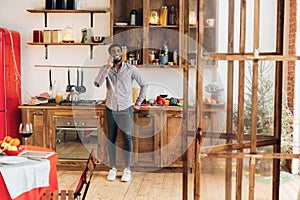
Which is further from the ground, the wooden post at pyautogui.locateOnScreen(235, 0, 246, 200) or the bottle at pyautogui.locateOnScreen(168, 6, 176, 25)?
the bottle at pyautogui.locateOnScreen(168, 6, 176, 25)

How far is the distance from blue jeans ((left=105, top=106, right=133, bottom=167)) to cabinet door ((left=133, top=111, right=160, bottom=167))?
130mm

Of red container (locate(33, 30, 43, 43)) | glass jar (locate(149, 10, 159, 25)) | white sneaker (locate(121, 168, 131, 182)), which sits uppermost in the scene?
glass jar (locate(149, 10, 159, 25))

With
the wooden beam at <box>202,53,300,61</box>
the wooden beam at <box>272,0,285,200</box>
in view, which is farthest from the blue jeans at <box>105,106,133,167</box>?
the wooden beam at <box>202,53,300,61</box>

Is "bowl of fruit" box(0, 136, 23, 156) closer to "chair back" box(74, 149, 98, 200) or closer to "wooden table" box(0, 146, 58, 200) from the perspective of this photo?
"wooden table" box(0, 146, 58, 200)

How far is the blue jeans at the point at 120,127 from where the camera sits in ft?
18.0

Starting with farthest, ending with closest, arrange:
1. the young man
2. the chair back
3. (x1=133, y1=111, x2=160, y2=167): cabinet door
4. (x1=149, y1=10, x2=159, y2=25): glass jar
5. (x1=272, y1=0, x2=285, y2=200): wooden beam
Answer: (x1=149, y1=10, x2=159, y2=25): glass jar
(x1=133, y1=111, x2=160, y2=167): cabinet door
the young man
the chair back
(x1=272, y1=0, x2=285, y2=200): wooden beam

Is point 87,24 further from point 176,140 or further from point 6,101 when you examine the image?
point 176,140

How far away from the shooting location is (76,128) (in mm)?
5754

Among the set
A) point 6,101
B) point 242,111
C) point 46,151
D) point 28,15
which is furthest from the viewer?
point 28,15

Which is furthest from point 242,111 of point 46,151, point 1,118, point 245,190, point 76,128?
point 1,118

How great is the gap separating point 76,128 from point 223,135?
3.43 meters

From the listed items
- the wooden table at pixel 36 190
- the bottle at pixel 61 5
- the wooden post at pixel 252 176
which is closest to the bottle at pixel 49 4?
the bottle at pixel 61 5

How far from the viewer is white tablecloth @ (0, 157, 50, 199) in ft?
10.1

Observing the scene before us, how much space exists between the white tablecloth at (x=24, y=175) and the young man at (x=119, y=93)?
221 cm
